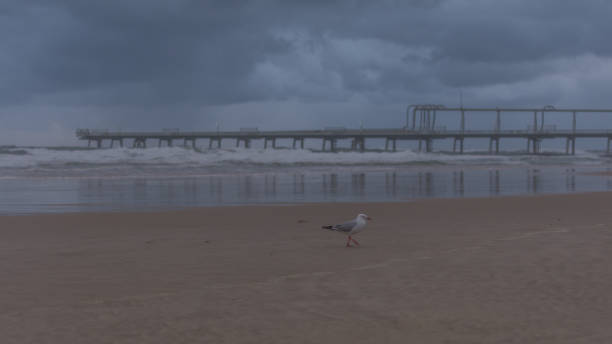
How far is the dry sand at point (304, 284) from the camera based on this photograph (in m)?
3.35

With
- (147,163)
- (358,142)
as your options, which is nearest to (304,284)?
(147,163)

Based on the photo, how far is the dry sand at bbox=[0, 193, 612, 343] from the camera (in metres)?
3.35

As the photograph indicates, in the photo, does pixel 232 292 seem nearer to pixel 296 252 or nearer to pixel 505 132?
pixel 296 252

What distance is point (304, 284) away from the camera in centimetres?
447

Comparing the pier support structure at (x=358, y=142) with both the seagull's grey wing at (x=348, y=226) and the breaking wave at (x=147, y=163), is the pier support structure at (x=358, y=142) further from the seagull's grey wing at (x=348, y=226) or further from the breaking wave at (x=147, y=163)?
the seagull's grey wing at (x=348, y=226)

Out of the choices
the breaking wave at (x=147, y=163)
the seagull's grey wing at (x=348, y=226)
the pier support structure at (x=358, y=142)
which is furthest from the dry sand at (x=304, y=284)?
the pier support structure at (x=358, y=142)

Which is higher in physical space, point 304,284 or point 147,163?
point 147,163

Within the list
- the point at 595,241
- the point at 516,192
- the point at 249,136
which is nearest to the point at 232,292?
the point at 595,241

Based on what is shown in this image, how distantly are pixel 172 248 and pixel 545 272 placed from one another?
3.70m

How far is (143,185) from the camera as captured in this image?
1694cm

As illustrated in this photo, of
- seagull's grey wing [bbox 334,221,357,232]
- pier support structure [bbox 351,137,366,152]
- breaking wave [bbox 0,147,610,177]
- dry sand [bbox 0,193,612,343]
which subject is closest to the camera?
dry sand [bbox 0,193,612,343]

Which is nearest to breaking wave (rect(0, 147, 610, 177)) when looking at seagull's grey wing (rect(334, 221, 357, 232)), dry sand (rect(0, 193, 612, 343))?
dry sand (rect(0, 193, 612, 343))

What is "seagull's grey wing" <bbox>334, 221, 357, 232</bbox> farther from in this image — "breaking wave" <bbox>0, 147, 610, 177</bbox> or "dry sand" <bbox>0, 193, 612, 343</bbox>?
"breaking wave" <bbox>0, 147, 610, 177</bbox>

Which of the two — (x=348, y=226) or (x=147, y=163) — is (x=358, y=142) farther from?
(x=348, y=226)
